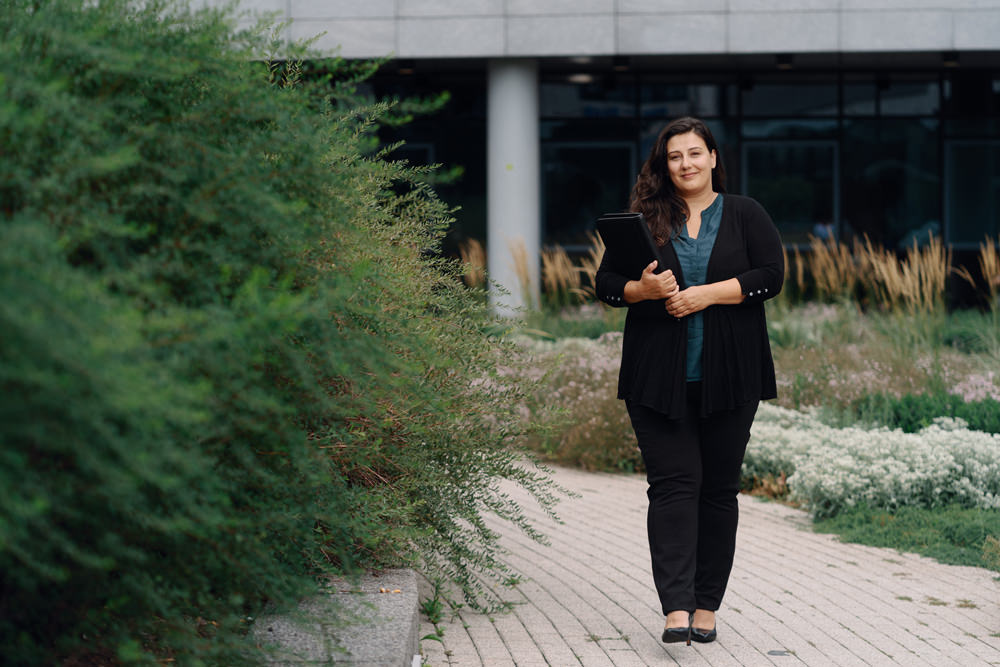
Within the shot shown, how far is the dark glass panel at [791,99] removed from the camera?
1686 centimetres

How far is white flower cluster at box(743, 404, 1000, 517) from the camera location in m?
6.19

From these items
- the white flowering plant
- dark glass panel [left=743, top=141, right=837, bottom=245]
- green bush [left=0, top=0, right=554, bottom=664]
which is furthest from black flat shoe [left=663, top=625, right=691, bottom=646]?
dark glass panel [left=743, top=141, right=837, bottom=245]

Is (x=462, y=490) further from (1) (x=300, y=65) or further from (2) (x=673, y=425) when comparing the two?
(1) (x=300, y=65)

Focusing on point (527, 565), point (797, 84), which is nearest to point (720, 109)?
point (797, 84)

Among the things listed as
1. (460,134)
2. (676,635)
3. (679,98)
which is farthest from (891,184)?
(676,635)

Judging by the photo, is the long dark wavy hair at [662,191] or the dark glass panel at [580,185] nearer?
the long dark wavy hair at [662,191]

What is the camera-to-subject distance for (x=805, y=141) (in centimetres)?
1688

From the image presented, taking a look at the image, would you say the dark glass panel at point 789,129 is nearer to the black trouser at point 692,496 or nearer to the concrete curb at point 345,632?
the black trouser at point 692,496

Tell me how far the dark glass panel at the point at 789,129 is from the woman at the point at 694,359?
13304 millimetres

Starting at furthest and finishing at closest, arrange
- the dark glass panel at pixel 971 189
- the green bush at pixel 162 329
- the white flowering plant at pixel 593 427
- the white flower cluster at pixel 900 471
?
1. the dark glass panel at pixel 971 189
2. the white flowering plant at pixel 593 427
3. the white flower cluster at pixel 900 471
4. the green bush at pixel 162 329

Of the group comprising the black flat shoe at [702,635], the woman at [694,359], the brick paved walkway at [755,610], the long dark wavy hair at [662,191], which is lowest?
the brick paved walkway at [755,610]

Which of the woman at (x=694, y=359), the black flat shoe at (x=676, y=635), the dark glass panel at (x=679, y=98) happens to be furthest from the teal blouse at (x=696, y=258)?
the dark glass panel at (x=679, y=98)

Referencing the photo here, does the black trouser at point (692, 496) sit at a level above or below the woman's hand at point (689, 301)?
below

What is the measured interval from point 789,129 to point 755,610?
1347cm
